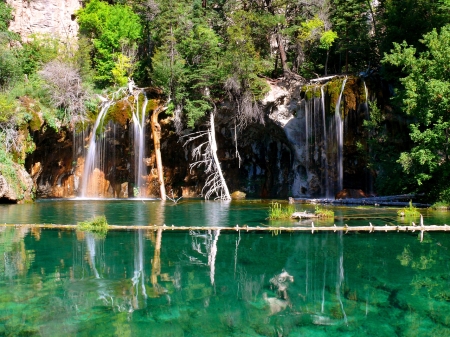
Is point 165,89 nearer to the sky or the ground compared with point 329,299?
nearer to the sky

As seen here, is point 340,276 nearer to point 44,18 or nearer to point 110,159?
point 110,159

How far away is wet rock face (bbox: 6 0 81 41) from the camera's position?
1414 inches

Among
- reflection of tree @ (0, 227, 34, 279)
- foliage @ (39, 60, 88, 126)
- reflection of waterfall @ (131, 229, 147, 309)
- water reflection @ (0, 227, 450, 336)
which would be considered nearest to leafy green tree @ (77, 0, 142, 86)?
foliage @ (39, 60, 88, 126)

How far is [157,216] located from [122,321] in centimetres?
1058

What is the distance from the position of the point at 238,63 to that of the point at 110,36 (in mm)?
12071

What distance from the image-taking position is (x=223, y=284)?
7.60 metres

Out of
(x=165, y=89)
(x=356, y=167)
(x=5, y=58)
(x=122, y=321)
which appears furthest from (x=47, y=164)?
(x=122, y=321)

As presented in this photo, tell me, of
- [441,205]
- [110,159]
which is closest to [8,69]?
[110,159]

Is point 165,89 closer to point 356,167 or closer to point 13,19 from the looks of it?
point 356,167

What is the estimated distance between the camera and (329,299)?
22.4ft

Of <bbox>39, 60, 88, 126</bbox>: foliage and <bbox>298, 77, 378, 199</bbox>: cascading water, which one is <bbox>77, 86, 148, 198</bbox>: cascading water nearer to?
<bbox>39, 60, 88, 126</bbox>: foliage

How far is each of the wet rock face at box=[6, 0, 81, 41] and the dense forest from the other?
3.51ft

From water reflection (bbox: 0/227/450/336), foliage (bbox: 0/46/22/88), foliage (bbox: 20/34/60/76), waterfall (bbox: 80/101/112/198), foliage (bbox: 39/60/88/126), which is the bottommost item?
water reflection (bbox: 0/227/450/336)

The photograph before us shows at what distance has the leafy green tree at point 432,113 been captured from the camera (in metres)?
16.9
